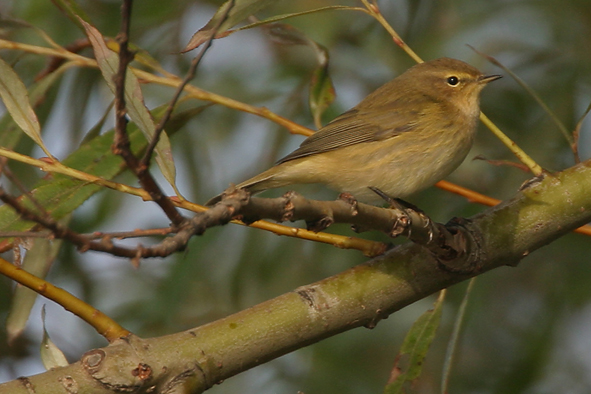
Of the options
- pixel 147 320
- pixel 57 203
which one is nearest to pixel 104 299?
pixel 147 320

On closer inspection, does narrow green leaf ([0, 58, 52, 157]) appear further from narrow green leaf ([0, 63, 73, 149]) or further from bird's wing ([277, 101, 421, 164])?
bird's wing ([277, 101, 421, 164])

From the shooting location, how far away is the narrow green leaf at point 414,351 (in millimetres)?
2506

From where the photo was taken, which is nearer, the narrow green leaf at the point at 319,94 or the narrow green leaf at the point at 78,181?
the narrow green leaf at the point at 78,181

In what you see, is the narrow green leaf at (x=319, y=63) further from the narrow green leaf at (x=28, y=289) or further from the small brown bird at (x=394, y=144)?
the narrow green leaf at (x=28, y=289)

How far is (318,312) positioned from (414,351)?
2.18ft

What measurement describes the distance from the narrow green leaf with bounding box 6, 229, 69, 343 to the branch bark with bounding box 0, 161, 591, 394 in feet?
2.46

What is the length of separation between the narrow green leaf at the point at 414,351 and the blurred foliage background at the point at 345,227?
33.1 inches

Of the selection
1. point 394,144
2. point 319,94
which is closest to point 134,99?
point 319,94

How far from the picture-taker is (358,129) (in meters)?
3.39

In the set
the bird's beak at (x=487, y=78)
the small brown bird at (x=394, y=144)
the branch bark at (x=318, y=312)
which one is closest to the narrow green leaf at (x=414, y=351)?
the branch bark at (x=318, y=312)

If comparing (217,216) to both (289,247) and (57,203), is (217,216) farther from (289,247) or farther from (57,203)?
(289,247)

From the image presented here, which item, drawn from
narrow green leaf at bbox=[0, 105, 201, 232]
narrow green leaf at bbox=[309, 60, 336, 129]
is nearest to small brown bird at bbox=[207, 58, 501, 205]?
narrow green leaf at bbox=[309, 60, 336, 129]

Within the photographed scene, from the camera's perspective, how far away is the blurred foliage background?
3.55 metres

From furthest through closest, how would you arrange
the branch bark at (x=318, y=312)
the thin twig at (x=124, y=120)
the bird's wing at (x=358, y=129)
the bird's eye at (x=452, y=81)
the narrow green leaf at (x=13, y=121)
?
the bird's eye at (x=452, y=81) → the bird's wing at (x=358, y=129) → the narrow green leaf at (x=13, y=121) → the branch bark at (x=318, y=312) → the thin twig at (x=124, y=120)
